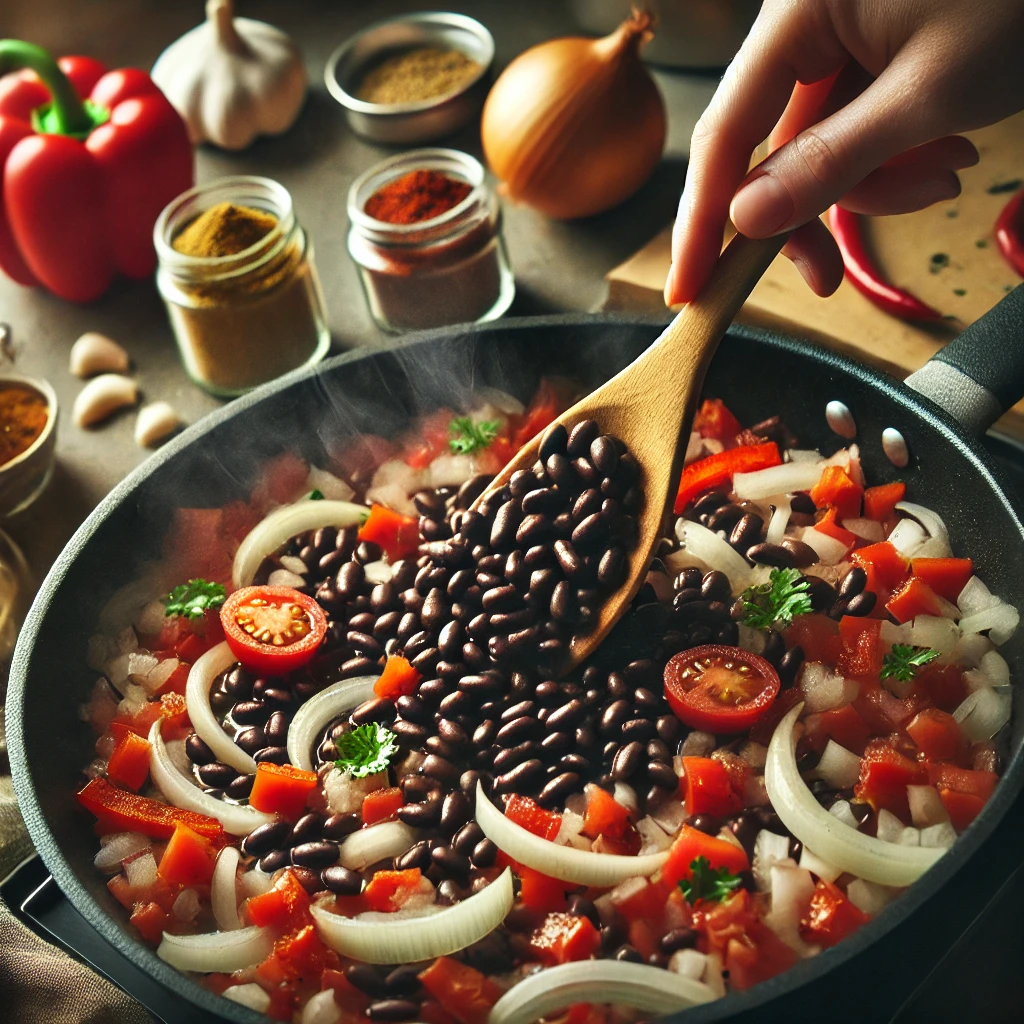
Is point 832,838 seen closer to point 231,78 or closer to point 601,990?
point 601,990

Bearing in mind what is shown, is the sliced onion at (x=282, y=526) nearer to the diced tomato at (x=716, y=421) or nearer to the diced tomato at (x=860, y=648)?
the diced tomato at (x=716, y=421)

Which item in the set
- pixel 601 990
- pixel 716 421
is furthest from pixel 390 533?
pixel 601 990

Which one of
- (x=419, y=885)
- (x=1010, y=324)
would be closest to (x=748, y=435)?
(x=1010, y=324)

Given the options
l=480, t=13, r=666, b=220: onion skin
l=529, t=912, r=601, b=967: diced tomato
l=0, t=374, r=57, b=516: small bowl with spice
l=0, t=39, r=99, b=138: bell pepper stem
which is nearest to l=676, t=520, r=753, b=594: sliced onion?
l=529, t=912, r=601, b=967: diced tomato

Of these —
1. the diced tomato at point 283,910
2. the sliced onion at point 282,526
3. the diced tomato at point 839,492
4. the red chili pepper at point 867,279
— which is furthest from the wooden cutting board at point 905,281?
the diced tomato at point 283,910

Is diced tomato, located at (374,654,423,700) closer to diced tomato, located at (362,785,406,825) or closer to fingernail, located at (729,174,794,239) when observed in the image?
diced tomato, located at (362,785,406,825)
